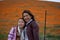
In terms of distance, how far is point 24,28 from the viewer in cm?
231

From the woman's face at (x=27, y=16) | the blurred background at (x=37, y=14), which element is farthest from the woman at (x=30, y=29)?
the blurred background at (x=37, y=14)

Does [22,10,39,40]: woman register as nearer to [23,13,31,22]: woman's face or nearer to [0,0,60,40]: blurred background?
[23,13,31,22]: woman's face

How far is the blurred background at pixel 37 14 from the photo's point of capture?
2.93m

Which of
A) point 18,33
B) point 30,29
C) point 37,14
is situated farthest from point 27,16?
point 37,14

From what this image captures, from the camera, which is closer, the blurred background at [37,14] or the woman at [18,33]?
the woman at [18,33]

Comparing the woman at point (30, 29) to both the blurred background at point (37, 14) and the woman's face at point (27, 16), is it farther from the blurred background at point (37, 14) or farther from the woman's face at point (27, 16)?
the blurred background at point (37, 14)

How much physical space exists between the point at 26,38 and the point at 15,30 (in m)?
0.23

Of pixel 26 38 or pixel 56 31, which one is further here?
pixel 56 31

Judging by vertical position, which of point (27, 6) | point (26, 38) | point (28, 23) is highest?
point (27, 6)

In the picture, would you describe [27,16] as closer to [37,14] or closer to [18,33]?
[18,33]

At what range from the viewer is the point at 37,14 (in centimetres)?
293

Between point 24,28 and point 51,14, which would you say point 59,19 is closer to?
point 51,14

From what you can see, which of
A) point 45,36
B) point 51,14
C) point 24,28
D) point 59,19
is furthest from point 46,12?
point 24,28

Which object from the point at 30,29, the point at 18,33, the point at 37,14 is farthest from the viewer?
the point at 37,14
